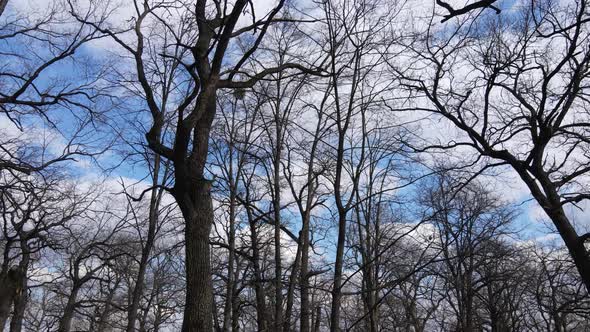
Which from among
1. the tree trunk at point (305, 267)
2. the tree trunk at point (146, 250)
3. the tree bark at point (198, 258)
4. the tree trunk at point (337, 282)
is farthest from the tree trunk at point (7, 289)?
the tree trunk at point (146, 250)

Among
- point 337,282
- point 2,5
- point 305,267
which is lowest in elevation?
point 337,282

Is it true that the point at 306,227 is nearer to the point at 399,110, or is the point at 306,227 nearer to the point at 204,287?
the point at 399,110

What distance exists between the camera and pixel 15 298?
530 cm

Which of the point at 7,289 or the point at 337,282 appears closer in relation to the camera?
the point at 7,289

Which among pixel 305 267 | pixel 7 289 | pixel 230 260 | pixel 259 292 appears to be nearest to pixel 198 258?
pixel 7 289

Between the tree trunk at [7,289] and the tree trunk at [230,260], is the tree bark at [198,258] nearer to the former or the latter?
the tree trunk at [7,289]

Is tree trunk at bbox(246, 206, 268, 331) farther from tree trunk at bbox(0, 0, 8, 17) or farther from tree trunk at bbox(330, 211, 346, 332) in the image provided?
tree trunk at bbox(330, 211, 346, 332)

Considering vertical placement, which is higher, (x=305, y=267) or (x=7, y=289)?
(x=305, y=267)

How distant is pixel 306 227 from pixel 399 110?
4510mm

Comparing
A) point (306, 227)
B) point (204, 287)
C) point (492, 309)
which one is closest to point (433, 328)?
point (492, 309)

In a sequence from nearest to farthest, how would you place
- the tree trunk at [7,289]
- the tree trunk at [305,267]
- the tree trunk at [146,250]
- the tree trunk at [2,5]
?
1. the tree trunk at [7,289]
2. the tree trunk at [2,5]
3. the tree trunk at [305,267]
4. the tree trunk at [146,250]

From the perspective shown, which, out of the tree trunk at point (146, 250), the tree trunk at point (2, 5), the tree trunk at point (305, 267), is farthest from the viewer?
the tree trunk at point (146, 250)

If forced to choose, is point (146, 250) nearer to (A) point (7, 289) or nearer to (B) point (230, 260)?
(B) point (230, 260)

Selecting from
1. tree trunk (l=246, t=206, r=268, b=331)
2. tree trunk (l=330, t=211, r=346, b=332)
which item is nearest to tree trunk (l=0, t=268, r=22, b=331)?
tree trunk (l=330, t=211, r=346, b=332)
